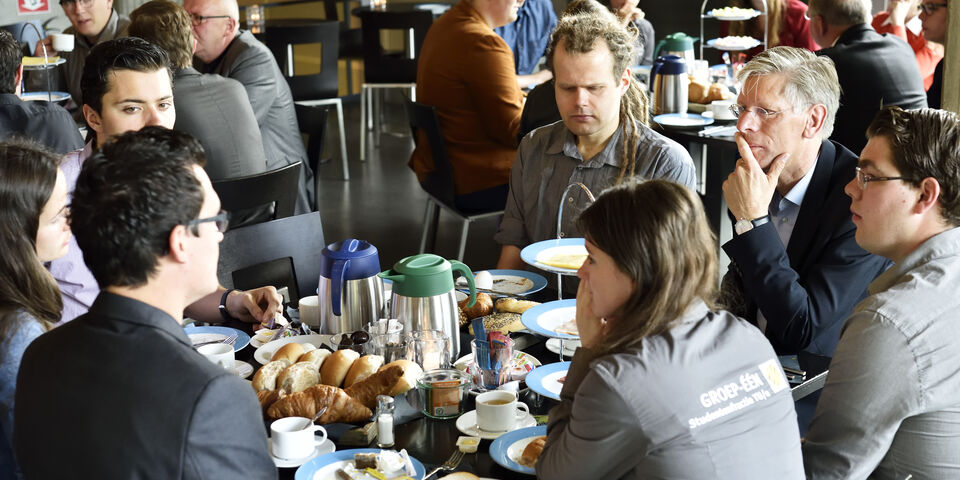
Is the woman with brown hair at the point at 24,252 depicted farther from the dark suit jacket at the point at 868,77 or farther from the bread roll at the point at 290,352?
the dark suit jacket at the point at 868,77

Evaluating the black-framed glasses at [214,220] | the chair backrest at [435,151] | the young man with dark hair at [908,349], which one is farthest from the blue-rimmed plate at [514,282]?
the chair backrest at [435,151]

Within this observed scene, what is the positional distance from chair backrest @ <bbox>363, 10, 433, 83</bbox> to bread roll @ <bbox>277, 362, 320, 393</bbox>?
5025 millimetres

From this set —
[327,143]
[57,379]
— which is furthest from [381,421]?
[327,143]

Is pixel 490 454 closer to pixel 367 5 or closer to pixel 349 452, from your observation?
pixel 349 452

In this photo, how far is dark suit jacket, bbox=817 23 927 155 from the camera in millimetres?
4090

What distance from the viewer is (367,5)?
8.72 meters

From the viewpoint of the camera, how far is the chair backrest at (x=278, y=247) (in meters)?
2.61

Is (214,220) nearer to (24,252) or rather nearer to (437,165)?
(24,252)

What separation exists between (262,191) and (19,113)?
1137 mm

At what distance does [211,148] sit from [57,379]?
2275 mm

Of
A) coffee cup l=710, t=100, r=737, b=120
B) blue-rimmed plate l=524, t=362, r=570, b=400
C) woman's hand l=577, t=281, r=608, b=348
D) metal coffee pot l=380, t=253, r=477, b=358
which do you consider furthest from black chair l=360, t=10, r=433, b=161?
woman's hand l=577, t=281, r=608, b=348

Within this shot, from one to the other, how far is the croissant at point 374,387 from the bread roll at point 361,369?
0.05 metres

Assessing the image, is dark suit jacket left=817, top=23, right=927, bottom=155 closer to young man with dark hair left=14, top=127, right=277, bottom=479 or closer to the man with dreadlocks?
the man with dreadlocks

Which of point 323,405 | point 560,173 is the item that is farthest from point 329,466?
point 560,173
